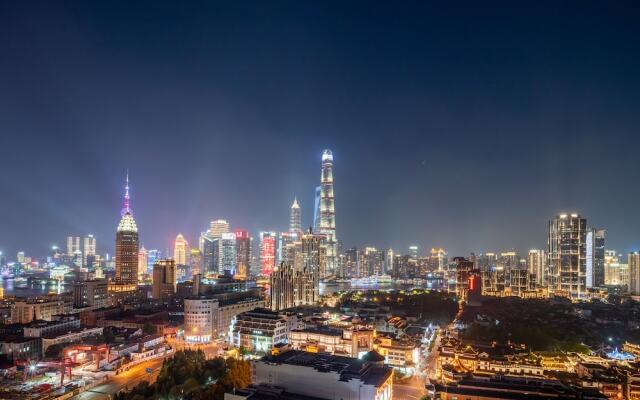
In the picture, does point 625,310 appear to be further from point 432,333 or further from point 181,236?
point 181,236

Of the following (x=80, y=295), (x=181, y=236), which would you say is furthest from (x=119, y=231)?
(x=181, y=236)

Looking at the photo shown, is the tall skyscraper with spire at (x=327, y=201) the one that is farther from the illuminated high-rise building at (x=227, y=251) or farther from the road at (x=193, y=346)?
the road at (x=193, y=346)

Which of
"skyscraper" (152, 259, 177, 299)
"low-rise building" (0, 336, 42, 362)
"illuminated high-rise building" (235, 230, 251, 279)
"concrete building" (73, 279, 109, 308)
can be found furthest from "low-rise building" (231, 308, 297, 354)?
"illuminated high-rise building" (235, 230, 251, 279)

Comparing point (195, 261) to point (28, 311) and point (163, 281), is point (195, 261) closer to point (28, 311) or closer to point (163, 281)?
point (163, 281)

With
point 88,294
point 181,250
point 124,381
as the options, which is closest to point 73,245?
point 181,250

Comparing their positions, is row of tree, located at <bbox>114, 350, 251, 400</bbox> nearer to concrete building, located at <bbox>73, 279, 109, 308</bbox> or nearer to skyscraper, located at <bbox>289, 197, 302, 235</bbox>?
concrete building, located at <bbox>73, 279, 109, 308</bbox>
